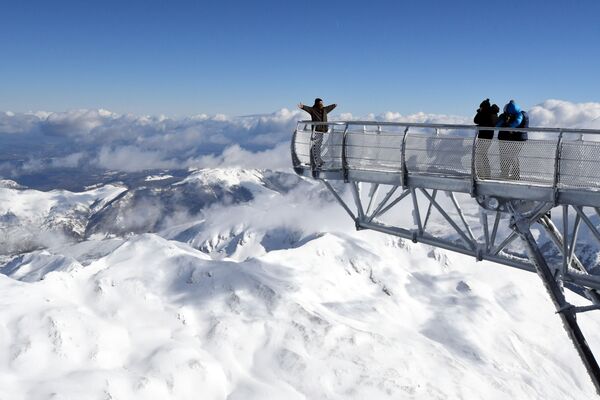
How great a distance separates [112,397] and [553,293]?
411 ft

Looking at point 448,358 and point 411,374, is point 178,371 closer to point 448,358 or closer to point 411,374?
point 411,374

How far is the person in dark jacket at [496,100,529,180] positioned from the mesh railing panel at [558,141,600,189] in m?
1.22

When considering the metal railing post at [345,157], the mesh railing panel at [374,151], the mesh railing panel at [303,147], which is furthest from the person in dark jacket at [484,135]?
the mesh railing panel at [303,147]

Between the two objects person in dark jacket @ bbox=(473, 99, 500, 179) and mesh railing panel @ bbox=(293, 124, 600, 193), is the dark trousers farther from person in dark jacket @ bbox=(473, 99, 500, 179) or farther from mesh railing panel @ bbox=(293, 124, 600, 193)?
person in dark jacket @ bbox=(473, 99, 500, 179)

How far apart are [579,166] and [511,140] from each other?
194cm

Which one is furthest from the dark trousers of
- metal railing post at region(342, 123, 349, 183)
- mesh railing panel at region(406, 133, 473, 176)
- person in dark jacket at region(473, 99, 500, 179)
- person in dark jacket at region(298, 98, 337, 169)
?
person in dark jacket at region(473, 99, 500, 179)

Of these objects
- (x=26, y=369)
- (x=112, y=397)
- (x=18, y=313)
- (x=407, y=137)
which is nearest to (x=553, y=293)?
(x=407, y=137)

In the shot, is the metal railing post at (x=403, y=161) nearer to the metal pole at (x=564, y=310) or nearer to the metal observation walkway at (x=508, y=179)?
the metal observation walkway at (x=508, y=179)

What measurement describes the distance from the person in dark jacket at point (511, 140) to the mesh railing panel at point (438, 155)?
91 cm

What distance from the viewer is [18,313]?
138250 mm

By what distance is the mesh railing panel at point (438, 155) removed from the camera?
528 inches

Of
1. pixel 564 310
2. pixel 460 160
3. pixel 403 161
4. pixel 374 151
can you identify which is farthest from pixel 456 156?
pixel 564 310

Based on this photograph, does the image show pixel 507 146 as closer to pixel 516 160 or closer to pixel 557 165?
pixel 516 160

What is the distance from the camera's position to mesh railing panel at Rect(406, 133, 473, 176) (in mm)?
13406
